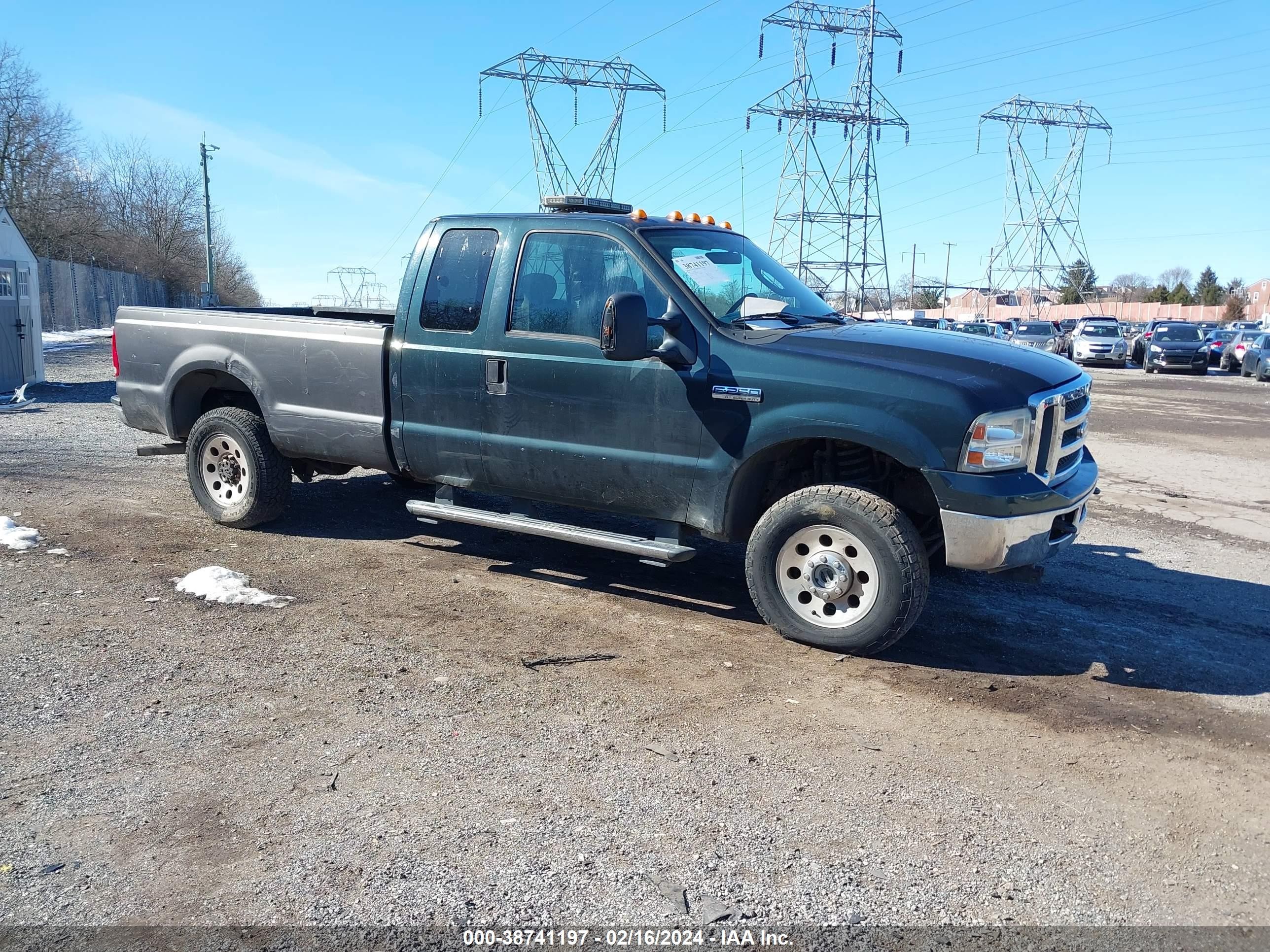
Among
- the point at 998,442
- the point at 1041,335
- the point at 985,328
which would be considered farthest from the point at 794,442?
the point at 1041,335

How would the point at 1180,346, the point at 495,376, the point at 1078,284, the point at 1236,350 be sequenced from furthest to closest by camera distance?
the point at 1078,284
the point at 1236,350
the point at 1180,346
the point at 495,376

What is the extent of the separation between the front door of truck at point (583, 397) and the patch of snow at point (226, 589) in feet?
4.71

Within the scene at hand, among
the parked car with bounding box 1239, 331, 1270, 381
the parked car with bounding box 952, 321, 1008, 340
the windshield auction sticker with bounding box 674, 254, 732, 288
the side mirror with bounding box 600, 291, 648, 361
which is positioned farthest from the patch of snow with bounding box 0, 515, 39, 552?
the parked car with bounding box 1239, 331, 1270, 381

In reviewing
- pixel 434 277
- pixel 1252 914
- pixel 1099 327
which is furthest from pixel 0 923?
pixel 1099 327

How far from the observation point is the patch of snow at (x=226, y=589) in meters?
5.41

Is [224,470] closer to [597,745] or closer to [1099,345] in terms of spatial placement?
[597,745]

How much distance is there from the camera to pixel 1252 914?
2.77 m

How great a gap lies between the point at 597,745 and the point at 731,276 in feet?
9.53

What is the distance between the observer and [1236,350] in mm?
33875

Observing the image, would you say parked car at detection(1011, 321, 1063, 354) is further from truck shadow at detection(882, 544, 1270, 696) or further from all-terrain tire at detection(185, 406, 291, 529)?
all-terrain tire at detection(185, 406, 291, 529)

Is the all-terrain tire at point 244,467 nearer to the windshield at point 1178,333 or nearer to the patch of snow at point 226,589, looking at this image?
the patch of snow at point 226,589

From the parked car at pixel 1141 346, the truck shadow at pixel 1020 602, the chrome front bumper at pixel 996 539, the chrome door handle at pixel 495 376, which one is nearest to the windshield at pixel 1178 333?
the parked car at pixel 1141 346

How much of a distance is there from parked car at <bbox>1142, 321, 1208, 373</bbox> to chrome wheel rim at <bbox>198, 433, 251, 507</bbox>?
1296 inches

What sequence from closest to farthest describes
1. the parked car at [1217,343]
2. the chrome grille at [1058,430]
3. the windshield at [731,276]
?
the chrome grille at [1058,430] → the windshield at [731,276] → the parked car at [1217,343]
